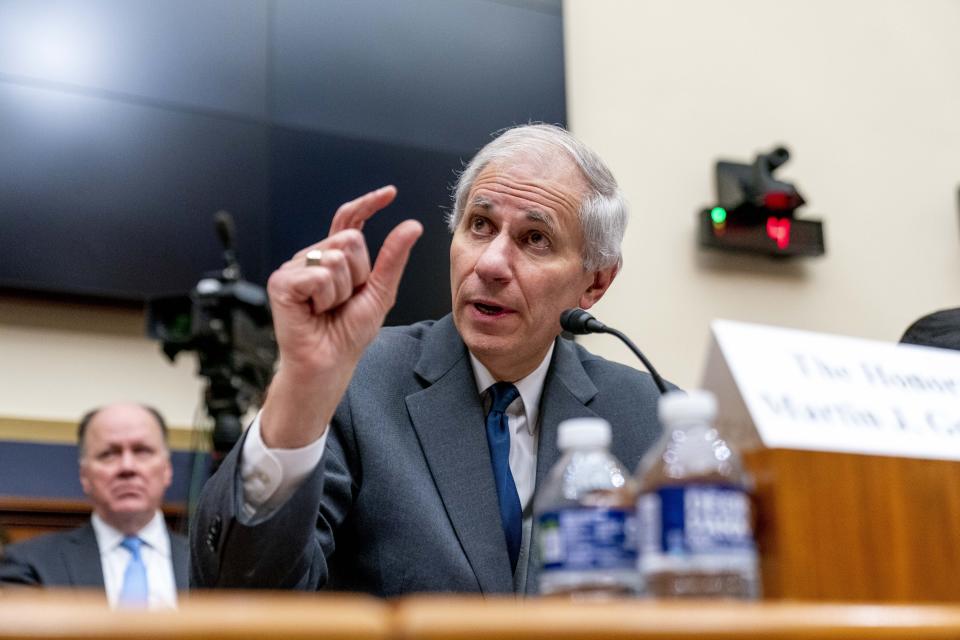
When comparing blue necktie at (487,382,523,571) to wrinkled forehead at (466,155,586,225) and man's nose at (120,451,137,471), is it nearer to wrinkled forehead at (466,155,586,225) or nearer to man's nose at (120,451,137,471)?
wrinkled forehead at (466,155,586,225)

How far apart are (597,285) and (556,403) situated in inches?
14.4

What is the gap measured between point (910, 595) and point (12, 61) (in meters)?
3.00

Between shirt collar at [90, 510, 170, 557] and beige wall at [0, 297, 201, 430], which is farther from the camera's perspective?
shirt collar at [90, 510, 170, 557]

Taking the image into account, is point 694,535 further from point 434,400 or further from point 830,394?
point 434,400

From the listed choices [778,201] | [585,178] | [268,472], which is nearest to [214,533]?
[268,472]

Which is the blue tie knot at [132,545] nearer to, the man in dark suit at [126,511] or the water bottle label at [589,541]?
the man in dark suit at [126,511]

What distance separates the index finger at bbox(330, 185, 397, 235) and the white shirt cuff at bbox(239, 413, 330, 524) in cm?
23

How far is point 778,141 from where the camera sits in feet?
14.4

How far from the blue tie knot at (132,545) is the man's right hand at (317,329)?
2.42 meters

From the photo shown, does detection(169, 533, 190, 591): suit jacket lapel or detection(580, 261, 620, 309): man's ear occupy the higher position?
detection(580, 261, 620, 309): man's ear

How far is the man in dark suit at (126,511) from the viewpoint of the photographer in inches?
130

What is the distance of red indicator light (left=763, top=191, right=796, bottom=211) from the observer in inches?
159

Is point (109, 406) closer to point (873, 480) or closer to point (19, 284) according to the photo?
point (19, 284)

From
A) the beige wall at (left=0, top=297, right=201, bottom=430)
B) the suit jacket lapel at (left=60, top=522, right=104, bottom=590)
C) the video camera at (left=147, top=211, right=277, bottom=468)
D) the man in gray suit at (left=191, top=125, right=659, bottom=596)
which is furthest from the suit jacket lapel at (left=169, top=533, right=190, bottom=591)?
the man in gray suit at (left=191, top=125, right=659, bottom=596)
